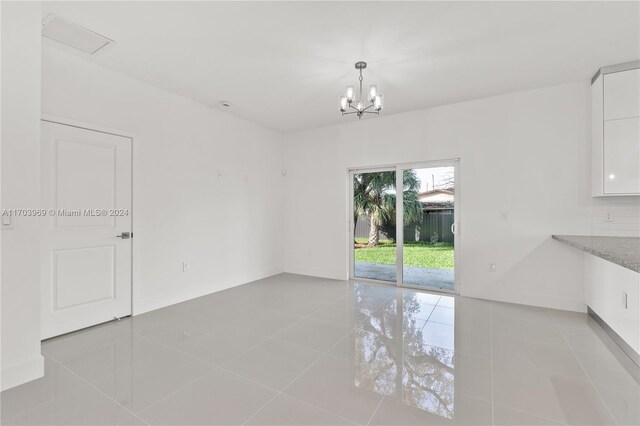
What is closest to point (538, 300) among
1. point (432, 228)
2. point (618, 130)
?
point (432, 228)

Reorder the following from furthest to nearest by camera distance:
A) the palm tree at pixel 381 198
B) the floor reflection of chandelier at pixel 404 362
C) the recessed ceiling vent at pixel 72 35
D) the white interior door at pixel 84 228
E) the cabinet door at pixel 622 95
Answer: the palm tree at pixel 381 198 < the cabinet door at pixel 622 95 < the white interior door at pixel 84 228 < the recessed ceiling vent at pixel 72 35 < the floor reflection of chandelier at pixel 404 362

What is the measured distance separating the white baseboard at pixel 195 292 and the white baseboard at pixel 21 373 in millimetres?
1344

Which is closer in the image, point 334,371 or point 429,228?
point 334,371

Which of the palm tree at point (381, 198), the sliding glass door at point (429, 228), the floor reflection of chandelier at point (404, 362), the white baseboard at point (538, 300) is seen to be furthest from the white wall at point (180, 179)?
the white baseboard at point (538, 300)

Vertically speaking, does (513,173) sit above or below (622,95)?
below

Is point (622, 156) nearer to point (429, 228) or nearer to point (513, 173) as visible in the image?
point (513, 173)

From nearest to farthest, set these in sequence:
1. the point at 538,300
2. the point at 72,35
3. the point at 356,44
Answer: the point at 72,35
the point at 356,44
the point at 538,300

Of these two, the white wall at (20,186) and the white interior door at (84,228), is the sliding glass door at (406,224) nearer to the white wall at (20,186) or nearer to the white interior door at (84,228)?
the white interior door at (84,228)

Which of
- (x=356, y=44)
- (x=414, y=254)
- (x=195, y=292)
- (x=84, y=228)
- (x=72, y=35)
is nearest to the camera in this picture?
(x=72, y=35)

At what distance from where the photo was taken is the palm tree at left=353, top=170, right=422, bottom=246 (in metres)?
4.85

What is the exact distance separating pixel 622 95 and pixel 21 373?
19.7 ft

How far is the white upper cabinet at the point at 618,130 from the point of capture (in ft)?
10.2

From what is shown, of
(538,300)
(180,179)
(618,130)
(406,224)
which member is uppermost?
(618,130)

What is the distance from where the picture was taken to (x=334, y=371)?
230 centimetres
